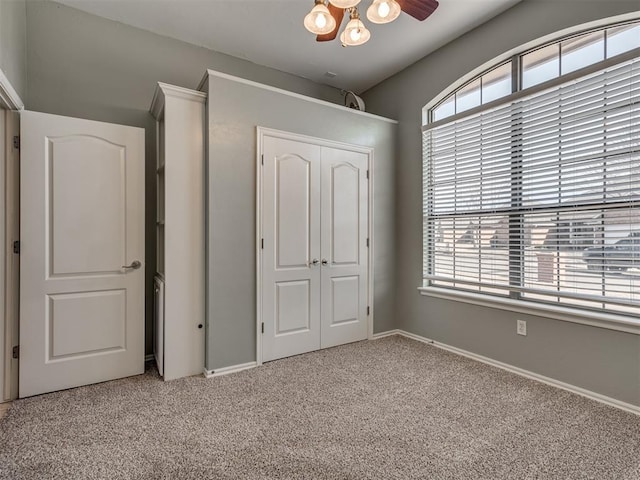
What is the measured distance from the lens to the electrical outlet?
8.95 feet

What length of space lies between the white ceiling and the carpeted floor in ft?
10.2

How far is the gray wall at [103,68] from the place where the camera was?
8.96 feet

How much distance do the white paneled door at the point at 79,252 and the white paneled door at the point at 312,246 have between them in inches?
42.5

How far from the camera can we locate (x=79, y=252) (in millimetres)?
2508

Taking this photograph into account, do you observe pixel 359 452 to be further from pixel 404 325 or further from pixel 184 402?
pixel 404 325

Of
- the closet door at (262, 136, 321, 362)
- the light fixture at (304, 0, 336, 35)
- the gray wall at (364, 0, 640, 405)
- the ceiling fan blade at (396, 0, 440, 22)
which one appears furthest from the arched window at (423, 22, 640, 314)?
the light fixture at (304, 0, 336, 35)

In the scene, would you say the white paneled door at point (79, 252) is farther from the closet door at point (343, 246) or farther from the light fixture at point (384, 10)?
the light fixture at point (384, 10)

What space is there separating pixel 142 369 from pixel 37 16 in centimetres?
305

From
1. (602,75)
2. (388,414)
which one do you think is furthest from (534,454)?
(602,75)

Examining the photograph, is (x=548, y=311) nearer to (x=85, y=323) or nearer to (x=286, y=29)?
(x=286, y=29)

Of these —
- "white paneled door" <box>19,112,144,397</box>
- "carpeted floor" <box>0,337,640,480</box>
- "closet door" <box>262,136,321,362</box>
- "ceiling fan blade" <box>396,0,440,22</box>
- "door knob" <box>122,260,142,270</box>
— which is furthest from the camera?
"closet door" <box>262,136,321,362</box>

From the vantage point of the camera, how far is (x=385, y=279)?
3.83 metres

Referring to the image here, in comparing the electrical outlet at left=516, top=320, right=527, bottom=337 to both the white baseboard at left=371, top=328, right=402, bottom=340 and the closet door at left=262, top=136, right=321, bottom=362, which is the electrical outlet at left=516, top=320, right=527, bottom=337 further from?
the closet door at left=262, top=136, right=321, bottom=362

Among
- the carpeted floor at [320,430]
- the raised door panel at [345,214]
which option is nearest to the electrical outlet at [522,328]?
the carpeted floor at [320,430]
